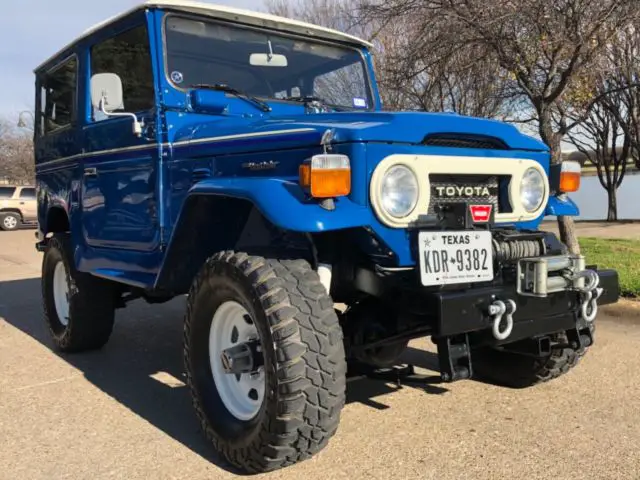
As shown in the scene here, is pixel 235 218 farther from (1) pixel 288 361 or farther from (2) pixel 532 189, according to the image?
(2) pixel 532 189

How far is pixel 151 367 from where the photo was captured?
4766 mm

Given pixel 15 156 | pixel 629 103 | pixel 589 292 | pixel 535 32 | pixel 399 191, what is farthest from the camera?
pixel 15 156

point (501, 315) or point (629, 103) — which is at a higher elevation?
point (629, 103)

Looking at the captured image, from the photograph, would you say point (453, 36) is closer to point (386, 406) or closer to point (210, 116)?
point (210, 116)

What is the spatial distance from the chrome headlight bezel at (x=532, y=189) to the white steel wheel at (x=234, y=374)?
1.67 metres

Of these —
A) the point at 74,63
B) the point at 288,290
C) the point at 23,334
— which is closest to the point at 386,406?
the point at 288,290

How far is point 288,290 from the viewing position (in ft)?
8.94

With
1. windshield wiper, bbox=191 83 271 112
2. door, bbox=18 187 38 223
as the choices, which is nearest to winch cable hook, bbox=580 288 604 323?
windshield wiper, bbox=191 83 271 112

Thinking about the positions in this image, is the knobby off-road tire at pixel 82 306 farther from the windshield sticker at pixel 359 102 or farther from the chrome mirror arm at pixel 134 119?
the windshield sticker at pixel 359 102

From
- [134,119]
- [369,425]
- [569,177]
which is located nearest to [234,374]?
[369,425]

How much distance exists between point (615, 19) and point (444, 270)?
526cm

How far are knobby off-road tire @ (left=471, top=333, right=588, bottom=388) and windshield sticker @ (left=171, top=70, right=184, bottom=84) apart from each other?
8.85 ft

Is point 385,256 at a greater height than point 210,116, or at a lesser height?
lesser

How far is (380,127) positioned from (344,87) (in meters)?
1.84
